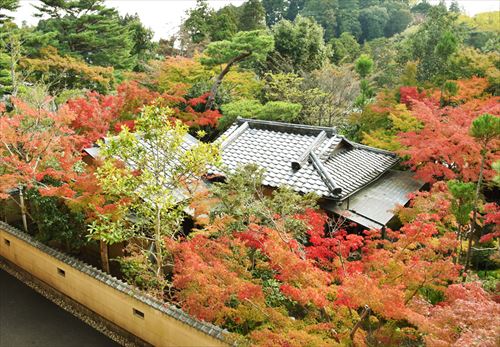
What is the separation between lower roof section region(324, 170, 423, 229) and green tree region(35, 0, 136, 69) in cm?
2514

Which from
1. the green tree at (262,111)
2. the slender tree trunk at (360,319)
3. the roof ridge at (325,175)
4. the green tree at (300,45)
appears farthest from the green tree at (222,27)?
the slender tree trunk at (360,319)

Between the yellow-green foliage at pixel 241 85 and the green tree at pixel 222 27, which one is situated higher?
the green tree at pixel 222 27

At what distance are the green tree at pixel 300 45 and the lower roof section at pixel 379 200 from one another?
15.7 m

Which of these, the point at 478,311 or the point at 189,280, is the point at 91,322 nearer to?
the point at 189,280

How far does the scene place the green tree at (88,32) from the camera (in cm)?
3119

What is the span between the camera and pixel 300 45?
30875 mm

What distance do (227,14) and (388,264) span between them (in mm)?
34842

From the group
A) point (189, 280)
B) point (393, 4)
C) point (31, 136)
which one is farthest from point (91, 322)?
point (393, 4)

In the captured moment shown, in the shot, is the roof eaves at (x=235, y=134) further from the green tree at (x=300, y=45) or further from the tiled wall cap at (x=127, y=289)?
the green tree at (x=300, y=45)

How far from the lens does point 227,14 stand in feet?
128

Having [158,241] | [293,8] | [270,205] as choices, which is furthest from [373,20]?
[158,241]

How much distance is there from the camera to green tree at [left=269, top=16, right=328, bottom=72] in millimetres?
30781

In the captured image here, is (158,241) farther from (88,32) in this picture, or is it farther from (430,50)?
(88,32)

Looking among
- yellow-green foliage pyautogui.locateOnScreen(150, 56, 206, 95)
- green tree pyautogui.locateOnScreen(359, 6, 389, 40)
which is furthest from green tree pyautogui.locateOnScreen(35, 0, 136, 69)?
green tree pyautogui.locateOnScreen(359, 6, 389, 40)
